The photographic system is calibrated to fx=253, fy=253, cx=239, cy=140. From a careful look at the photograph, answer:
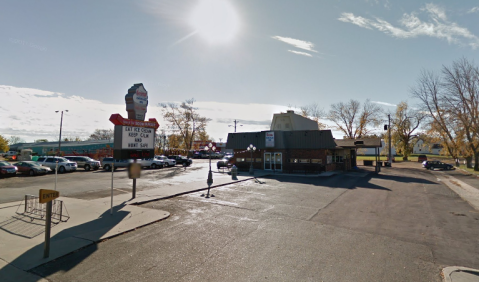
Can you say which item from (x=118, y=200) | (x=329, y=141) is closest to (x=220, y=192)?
(x=118, y=200)

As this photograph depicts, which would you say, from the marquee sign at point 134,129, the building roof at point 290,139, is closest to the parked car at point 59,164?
the building roof at point 290,139

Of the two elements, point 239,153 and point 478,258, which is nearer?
point 478,258

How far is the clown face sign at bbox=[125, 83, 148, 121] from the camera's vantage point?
1277 cm

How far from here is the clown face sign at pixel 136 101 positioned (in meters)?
12.8

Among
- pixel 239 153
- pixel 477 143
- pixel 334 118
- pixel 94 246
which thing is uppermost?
pixel 334 118

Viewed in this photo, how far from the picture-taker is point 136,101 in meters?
12.9

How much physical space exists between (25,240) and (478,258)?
12457 millimetres

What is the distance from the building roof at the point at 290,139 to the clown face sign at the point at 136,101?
19.2 m

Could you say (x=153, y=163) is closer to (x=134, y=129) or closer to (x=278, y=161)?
(x=278, y=161)

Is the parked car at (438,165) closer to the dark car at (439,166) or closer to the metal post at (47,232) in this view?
the dark car at (439,166)

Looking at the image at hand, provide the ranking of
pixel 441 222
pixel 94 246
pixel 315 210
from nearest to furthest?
pixel 94 246 → pixel 441 222 → pixel 315 210

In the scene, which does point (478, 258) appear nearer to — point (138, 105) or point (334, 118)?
point (138, 105)

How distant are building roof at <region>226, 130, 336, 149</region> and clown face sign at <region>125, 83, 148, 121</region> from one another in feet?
63.1

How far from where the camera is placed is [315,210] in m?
11.7
